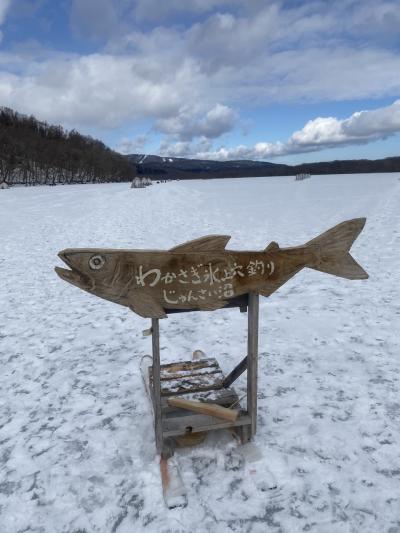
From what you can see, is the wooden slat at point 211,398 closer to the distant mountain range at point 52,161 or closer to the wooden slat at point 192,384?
the wooden slat at point 192,384

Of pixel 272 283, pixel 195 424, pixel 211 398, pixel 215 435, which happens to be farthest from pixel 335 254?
pixel 215 435

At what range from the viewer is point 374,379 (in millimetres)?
4078

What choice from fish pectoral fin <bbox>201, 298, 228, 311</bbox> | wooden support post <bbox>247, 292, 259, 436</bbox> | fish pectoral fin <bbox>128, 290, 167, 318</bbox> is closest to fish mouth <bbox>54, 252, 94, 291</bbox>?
fish pectoral fin <bbox>128, 290, 167, 318</bbox>

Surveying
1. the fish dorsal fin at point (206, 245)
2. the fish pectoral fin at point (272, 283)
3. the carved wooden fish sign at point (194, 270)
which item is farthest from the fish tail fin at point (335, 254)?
the fish dorsal fin at point (206, 245)

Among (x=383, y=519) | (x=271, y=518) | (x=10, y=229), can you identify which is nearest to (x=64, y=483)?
(x=271, y=518)

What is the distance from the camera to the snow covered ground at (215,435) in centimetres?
266

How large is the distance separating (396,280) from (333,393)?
4.13 m

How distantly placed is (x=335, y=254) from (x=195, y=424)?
66.3 inches

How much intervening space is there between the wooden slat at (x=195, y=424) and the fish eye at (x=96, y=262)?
1392mm

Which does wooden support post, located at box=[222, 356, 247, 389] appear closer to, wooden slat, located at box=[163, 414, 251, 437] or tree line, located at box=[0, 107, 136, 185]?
wooden slat, located at box=[163, 414, 251, 437]

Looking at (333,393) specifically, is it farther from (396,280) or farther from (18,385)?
(396,280)

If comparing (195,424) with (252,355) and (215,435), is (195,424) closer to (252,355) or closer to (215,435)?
(215,435)

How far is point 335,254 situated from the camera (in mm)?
2979

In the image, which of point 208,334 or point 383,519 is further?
point 208,334
